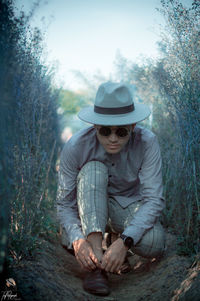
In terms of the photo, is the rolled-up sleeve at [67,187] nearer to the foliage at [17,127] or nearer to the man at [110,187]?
the man at [110,187]

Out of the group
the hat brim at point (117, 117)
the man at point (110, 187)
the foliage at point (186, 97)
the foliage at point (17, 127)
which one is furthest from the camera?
the foliage at point (186, 97)

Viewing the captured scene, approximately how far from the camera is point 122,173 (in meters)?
2.58

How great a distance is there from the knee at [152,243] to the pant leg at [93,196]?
0.35 meters

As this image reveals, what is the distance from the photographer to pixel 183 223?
8.77 ft

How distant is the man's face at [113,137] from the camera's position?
7.47ft

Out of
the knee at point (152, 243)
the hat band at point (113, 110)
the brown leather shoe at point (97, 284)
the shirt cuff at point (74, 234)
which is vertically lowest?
the brown leather shoe at point (97, 284)

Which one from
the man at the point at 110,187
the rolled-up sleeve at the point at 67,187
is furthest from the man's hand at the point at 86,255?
the rolled-up sleeve at the point at 67,187

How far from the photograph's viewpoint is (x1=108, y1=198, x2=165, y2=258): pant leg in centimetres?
230

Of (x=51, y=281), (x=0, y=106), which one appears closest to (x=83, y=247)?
(x=51, y=281)

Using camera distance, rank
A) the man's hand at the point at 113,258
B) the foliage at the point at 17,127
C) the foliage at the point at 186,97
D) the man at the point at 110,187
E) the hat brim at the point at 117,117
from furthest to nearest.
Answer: the foliage at the point at 186,97 < the hat brim at the point at 117,117 < the man at the point at 110,187 < the man's hand at the point at 113,258 < the foliage at the point at 17,127

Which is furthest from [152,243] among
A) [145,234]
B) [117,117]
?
Answer: [117,117]

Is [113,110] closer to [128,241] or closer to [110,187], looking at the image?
[110,187]

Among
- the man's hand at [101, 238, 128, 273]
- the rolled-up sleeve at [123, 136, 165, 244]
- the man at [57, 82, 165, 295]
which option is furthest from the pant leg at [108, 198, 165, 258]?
the man's hand at [101, 238, 128, 273]

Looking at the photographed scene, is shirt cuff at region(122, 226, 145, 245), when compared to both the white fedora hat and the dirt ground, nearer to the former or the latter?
the dirt ground
